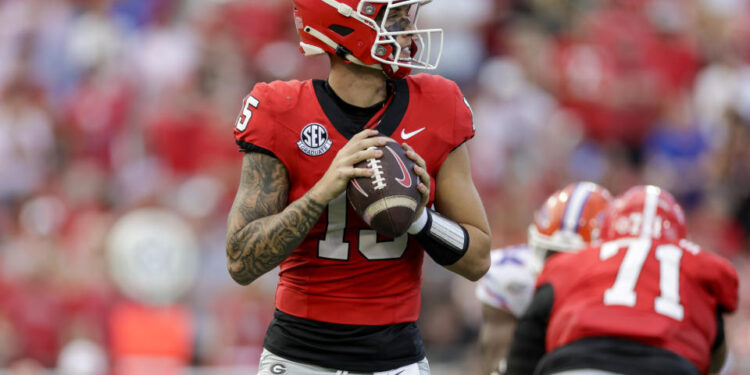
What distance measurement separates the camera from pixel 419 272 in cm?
393

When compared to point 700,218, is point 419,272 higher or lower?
higher

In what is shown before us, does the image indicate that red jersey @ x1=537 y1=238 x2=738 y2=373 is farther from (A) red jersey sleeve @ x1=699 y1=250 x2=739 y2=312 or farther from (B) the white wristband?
(B) the white wristband

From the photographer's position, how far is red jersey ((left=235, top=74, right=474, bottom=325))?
12.3 ft

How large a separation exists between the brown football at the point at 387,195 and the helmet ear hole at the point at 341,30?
48 cm

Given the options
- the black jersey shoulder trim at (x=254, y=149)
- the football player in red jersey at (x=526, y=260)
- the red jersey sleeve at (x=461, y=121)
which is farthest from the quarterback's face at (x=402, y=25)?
the football player in red jersey at (x=526, y=260)

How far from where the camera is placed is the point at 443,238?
12.1 feet

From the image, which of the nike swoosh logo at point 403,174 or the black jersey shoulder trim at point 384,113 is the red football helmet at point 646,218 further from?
the nike swoosh logo at point 403,174

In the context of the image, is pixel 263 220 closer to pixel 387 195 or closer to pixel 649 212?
pixel 387 195

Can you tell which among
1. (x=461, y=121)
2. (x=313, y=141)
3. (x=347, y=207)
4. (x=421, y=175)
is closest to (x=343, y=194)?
(x=347, y=207)

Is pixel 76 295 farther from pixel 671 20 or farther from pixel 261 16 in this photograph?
pixel 671 20

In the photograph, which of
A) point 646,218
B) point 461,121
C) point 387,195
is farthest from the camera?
point 646,218

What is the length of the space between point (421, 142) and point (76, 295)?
6011mm

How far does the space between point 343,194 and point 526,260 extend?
2.03m

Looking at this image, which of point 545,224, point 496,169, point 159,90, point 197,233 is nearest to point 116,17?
point 159,90
